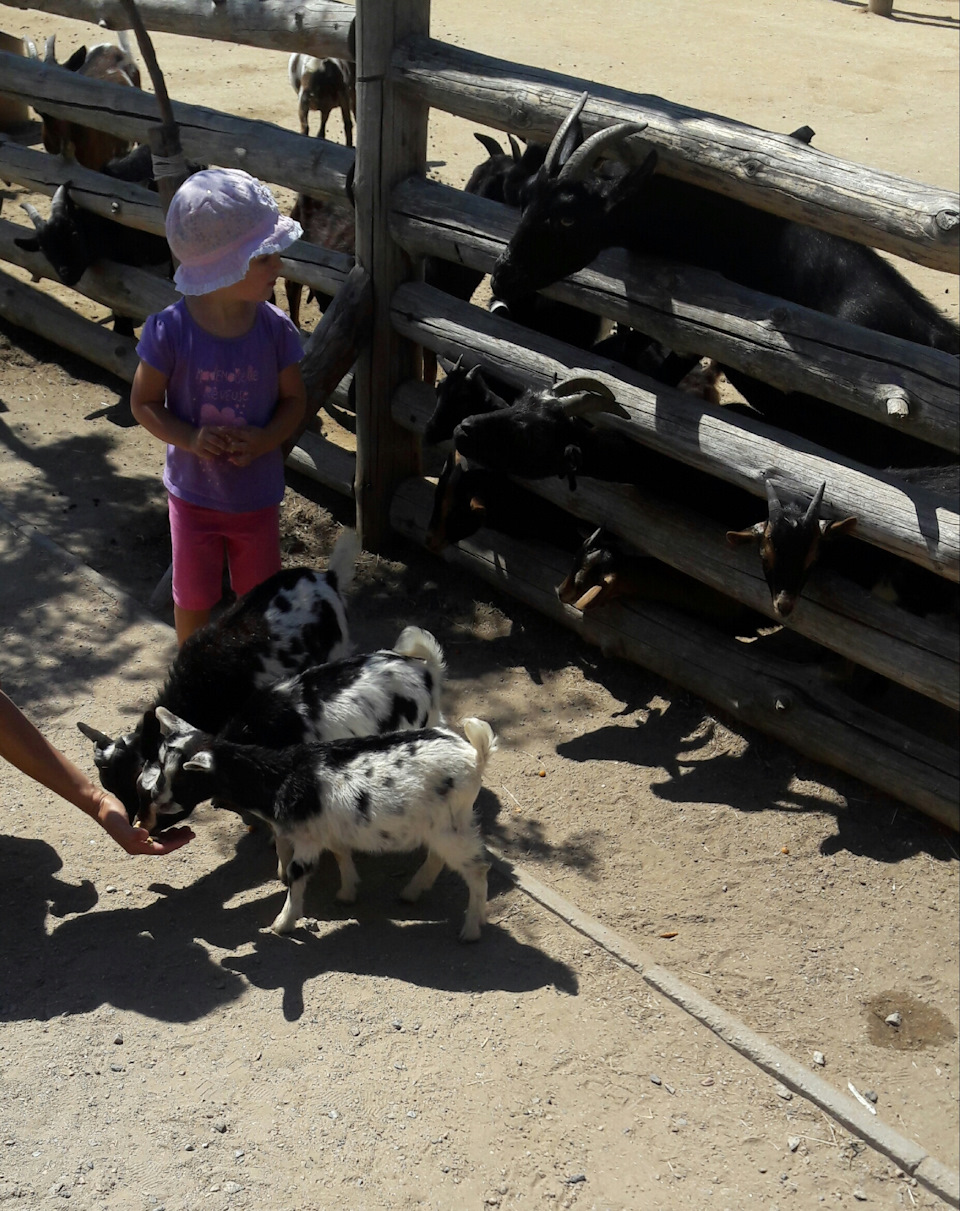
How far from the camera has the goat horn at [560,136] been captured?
4.95 meters

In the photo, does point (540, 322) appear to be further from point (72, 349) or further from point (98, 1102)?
point (98, 1102)

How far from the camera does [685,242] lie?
575cm

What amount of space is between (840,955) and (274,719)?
2.21m

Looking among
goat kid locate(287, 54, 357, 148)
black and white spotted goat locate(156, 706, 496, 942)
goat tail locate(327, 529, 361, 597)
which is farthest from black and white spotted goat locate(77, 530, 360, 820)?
goat kid locate(287, 54, 357, 148)

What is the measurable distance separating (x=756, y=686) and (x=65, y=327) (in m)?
5.36

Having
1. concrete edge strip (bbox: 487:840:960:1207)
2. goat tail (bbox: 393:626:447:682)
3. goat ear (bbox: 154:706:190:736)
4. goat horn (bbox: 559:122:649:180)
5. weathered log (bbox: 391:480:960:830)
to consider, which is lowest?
concrete edge strip (bbox: 487:840:960:1207)

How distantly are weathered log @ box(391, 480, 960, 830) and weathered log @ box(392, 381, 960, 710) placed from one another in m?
0.24

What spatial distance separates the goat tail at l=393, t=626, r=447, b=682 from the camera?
14.9ft

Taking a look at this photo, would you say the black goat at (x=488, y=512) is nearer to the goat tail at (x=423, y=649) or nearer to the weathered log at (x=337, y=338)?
the weathered log at (x=337, y=338)

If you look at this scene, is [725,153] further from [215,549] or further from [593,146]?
[215,549]

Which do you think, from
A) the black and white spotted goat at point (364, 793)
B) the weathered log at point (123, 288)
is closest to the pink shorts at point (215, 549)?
the black and white spotted goat at point (364, 793)

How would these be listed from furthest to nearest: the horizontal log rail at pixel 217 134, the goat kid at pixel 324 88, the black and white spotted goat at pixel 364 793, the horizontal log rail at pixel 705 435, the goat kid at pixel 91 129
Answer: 1. the goat kid at pixel 324 88
2. the goat kid at pixel 91 129
3. the horizontal log rail at pixel 217 134
4. the horizontal log rail at pixel 705 435
5. the black and white spotted goat at pixel 364 793

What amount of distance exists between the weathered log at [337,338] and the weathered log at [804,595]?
1106 mm

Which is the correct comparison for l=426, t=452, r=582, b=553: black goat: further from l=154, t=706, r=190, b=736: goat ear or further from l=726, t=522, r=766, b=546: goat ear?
l=154, t=706, r=190, b=736: goat ear
